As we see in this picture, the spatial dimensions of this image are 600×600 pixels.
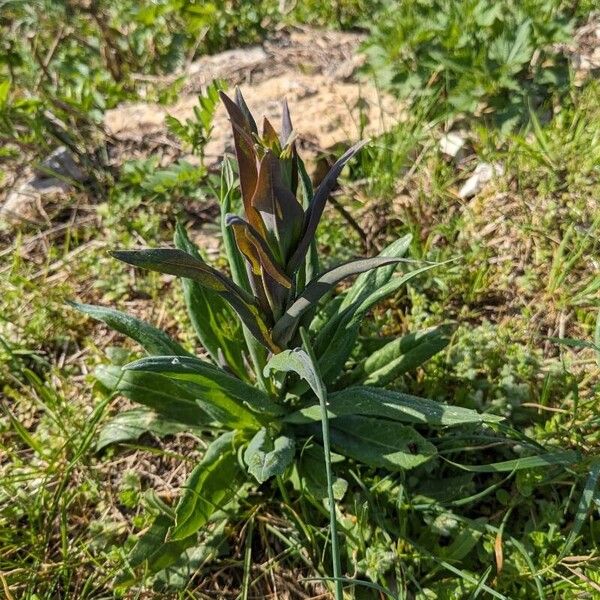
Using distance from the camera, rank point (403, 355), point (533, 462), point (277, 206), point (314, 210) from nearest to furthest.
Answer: point (277, 206)
point (314, 210)
point (533, 462)
point (403, 355)

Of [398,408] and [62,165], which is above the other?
[62,165]

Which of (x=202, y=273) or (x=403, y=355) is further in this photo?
(x=403, y=355)

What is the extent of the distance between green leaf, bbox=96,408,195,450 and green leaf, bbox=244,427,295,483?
0.38m

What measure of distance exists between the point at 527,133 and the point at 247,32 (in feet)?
8.17

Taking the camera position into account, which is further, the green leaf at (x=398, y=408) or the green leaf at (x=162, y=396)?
the green leaf at (x=162, y=396)

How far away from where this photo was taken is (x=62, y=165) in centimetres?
340

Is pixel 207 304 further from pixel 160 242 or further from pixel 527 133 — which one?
pixel 527 133

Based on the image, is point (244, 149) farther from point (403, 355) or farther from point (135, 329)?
point (403, 355)

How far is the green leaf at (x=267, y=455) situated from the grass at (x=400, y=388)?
0.19m

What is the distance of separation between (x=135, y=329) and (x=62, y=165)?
75.4 inches

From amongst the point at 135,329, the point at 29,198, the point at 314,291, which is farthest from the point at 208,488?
the point at 29,198

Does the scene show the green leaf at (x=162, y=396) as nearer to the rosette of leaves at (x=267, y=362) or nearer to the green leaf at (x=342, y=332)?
the rosette of leaves at (x=267, y=362)

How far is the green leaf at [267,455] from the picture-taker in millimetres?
1716

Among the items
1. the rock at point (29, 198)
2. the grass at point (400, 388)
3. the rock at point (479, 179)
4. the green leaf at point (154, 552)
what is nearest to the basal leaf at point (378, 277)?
the grass at point (400, 388)
